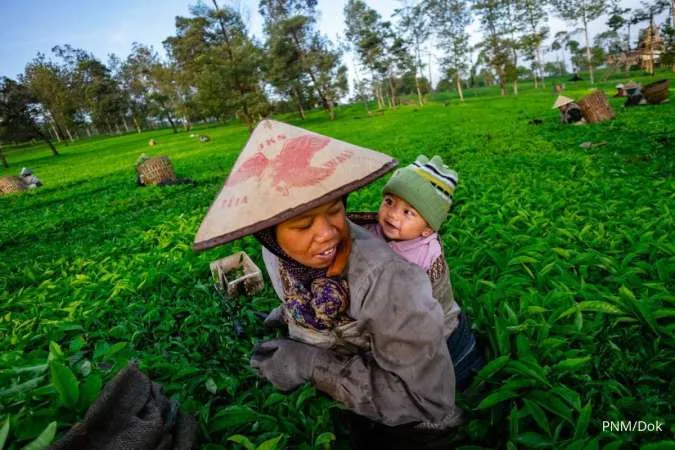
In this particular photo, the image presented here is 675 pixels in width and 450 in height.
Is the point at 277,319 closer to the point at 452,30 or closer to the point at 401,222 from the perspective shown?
the point at 401,222

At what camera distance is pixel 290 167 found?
124 cm

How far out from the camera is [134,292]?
3887 mm

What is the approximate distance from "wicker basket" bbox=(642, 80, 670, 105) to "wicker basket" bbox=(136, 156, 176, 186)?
17.2 metres

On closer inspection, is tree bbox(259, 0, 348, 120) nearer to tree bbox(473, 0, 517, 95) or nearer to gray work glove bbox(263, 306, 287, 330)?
tree bbox(473, 0, 517, 95)

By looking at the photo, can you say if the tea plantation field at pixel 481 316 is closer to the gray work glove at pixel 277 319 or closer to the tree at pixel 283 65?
the gray work glove at pixel 277 319

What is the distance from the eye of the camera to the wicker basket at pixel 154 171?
11.1 meters

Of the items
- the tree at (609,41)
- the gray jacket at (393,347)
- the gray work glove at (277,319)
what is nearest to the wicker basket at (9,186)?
the gray work glove at (277,319)

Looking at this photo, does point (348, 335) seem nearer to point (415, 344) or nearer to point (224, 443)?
point (415, 344)

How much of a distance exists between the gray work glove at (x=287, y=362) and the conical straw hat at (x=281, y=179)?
78cm

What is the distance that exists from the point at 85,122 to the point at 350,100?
Answer: 45.3 m

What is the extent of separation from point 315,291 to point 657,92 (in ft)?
58.1

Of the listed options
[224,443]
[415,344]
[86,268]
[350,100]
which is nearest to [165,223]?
[86,268]

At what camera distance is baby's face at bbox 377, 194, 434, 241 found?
2.25 m

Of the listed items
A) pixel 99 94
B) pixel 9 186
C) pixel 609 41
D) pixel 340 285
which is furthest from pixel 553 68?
pixel 340 285
